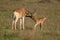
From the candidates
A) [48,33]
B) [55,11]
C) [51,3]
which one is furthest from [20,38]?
[51,3]

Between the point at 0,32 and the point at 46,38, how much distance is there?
188 centimetres

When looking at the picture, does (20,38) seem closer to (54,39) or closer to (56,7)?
(54,39)

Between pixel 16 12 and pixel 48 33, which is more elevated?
pixel 16 12

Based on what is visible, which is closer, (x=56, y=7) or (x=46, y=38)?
(x=46, y=38)

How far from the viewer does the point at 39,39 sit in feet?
32.7

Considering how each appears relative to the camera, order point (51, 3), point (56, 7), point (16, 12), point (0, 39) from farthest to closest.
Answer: point (51, 3), point (56, 7), point (16, 12), point (0, 39)

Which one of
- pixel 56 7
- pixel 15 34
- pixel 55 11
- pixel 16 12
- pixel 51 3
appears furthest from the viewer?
pixel 51 3

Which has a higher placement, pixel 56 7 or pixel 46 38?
pixel 56 7

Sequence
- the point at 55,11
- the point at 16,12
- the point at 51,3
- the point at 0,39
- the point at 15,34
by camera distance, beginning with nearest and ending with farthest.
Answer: the point at 0,39 < the point at 15,34 < the point at 16,12 < the point at 55,11 < the point at 51,3

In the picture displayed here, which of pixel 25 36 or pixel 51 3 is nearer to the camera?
pixel 25 36

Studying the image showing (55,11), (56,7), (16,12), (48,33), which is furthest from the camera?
(56,7)

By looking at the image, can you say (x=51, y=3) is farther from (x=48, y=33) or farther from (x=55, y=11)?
(x=48, y=33)

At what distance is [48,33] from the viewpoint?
11141 mm

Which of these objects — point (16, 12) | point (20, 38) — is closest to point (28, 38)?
point (20, 38)
